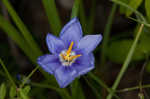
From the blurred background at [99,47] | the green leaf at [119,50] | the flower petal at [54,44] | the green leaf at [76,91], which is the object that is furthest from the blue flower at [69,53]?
the green leaf at [119,50]

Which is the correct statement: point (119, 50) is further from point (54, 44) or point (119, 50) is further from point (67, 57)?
point (54, 44)

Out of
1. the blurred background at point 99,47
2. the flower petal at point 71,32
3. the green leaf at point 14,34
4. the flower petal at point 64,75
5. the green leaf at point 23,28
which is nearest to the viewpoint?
the flower petal at point 64,75

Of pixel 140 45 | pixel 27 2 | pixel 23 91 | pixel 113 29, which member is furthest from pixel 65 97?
pixel 27 2

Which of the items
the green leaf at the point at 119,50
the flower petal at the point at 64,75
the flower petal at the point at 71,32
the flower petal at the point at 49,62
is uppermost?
the flower petal at the point at 71,32

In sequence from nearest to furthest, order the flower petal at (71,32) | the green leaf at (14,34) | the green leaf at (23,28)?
the flower petal at (71,32) < the green leaf at (23,28) < the green leaf at (14,34)

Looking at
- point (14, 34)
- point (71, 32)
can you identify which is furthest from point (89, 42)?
point (14, 34)

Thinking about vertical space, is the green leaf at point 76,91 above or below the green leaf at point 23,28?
below

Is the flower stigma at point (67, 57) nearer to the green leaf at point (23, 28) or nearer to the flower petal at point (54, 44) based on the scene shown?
the flower petal at point (54, 44)

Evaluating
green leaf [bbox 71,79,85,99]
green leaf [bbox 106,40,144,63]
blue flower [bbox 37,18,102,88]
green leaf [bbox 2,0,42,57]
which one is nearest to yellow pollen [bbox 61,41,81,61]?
blue flower [bbox 37,18,102,88]
